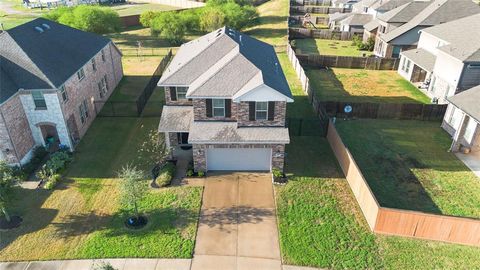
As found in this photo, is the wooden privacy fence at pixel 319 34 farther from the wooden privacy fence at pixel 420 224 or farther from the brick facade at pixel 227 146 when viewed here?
the wooden privacy fence at pixel 420 224

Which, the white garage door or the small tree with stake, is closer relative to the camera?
the small tree with stake

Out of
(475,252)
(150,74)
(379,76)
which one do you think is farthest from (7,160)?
(379,76)

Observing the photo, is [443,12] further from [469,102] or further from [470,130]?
[470,130]

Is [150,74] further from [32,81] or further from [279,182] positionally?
[279,182]

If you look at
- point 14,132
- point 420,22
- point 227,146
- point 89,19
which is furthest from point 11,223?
point 420,22

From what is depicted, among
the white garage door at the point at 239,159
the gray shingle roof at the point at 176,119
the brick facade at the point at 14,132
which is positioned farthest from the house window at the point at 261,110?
the brick facade at the point at 14,132

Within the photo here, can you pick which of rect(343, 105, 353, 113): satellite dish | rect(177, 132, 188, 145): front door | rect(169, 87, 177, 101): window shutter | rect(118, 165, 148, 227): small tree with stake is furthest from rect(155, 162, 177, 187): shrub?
rect(343, 105, 353, 113): satellite dish

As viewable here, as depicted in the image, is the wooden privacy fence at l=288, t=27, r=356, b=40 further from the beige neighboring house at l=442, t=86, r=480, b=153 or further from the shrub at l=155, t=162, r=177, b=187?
the shrub at l=155, t=162, r=177, b=187
